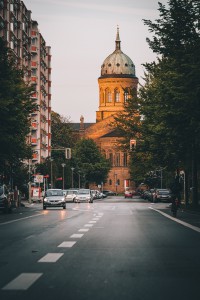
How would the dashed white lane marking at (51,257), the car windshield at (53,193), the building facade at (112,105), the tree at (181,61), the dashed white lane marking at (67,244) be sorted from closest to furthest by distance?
the dashed white lane marking at (51,257) < the dashed white lane marking at (67,244) < the tree at (181,61) < the car windshield at (53,193) < the building facade at (112,105)

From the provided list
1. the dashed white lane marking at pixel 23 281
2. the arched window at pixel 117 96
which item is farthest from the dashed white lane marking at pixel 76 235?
the arched window at pixel 117 96

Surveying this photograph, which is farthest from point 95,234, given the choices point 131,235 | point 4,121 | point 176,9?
point 4,121

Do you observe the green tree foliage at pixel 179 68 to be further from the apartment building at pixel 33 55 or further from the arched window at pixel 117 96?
the arched window at pixel 117 96

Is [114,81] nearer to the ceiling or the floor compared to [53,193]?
nearer to the ceiling

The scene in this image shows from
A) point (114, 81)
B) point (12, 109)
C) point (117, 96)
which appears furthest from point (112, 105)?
point (12, 109)

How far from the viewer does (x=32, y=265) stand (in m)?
10.9

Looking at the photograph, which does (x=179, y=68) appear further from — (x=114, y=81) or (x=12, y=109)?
(x=114, y=81)

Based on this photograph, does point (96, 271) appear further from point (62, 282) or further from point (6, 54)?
point (6, 54)

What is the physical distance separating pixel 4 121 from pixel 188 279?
30.1m

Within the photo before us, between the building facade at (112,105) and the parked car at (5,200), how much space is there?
470ft

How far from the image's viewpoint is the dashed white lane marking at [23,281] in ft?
27.6

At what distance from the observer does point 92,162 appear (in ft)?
511

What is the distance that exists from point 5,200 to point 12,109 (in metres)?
4.76

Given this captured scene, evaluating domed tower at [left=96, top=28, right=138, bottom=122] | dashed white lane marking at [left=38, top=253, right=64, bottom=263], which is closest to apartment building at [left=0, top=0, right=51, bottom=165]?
domed tower at [left=96, top=28, right=138, bottom=122]
